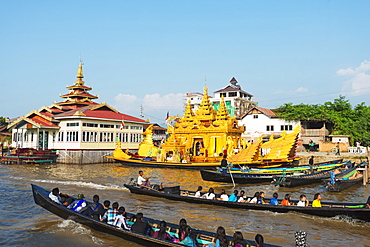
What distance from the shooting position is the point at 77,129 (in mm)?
36406

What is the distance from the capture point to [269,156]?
28594 mm

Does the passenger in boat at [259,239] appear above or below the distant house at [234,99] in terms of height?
below

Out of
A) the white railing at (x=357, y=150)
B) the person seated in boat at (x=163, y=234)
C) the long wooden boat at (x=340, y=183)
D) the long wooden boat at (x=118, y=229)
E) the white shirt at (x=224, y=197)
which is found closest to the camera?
the long wooden boat at (x=118, y=229)

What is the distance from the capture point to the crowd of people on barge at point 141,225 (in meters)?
7.96

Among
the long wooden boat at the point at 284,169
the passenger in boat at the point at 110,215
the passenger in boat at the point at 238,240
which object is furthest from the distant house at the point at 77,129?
the passenger in boat at the point at 238,240

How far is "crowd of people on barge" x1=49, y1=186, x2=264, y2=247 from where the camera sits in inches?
314

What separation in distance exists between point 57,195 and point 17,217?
2410 millimetres

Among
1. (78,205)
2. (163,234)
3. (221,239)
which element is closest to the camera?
(221,239)

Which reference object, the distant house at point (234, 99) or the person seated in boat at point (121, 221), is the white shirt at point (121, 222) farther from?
the distant house at point (234, 99)

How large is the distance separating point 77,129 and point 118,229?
28714mm

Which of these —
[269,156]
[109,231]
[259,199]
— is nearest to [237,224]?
[259,199]

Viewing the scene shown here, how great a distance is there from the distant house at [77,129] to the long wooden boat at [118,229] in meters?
24.2

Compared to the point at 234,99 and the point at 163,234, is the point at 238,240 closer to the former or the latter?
the point at 163,234

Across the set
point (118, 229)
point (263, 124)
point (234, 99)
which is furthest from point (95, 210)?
point (234, 99)
